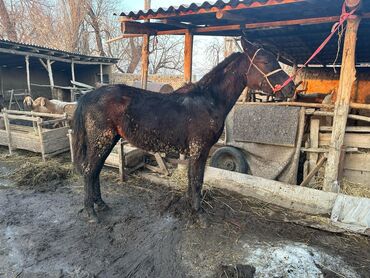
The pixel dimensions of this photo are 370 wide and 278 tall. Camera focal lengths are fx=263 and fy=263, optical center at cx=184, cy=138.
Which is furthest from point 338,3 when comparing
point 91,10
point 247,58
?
point 91,10

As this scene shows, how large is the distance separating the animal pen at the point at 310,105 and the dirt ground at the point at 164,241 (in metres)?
0.31

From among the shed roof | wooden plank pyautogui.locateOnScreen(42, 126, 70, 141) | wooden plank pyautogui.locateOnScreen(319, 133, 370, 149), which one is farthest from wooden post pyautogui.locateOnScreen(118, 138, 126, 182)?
wooden plank pyautogui.locateOnScreen(319, 133, 370, 149)

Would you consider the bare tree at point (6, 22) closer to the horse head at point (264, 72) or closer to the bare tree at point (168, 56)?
the bare tree at point (168, 56)

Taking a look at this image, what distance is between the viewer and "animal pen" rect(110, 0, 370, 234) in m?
3.53

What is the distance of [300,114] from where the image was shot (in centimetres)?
433

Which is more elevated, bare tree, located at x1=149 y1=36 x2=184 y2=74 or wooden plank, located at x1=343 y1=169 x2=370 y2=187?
bare tree, located at x1=149 y1=36 x2=184 y2=74

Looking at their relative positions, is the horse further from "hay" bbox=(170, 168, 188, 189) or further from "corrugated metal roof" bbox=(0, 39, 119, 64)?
"corrugated metal roof" bbox=(0, 39, 119, 64)

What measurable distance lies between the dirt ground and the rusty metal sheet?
112 cm

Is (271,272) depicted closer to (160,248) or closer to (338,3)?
(160,248)

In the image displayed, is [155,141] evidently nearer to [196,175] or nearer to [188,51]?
[196,175]

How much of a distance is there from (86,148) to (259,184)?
9.01 ft

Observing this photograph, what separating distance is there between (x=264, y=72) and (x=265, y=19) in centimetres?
142

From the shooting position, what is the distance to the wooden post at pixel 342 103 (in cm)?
356

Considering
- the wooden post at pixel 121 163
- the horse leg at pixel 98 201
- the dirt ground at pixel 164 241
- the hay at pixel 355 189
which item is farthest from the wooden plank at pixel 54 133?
the hay at pixel 355 189
